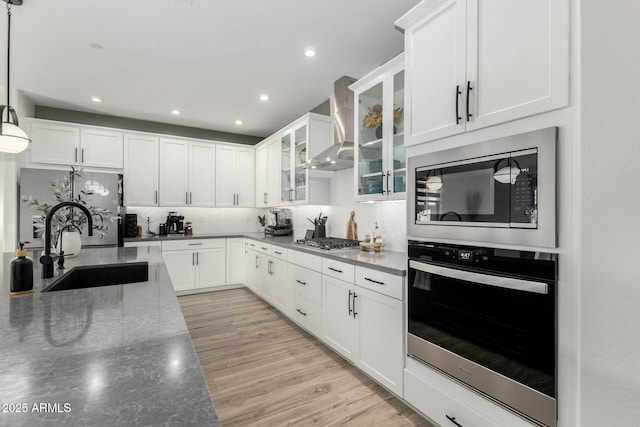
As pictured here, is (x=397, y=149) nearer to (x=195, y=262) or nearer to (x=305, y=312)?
(x=305, y=312)

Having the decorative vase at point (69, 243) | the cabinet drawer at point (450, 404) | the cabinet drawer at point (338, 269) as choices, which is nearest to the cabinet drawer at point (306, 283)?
the cabinet drawer at point (338, 269)

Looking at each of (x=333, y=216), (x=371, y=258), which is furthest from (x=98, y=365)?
(x=333, y=216)

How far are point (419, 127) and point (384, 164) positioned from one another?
27.7 inches

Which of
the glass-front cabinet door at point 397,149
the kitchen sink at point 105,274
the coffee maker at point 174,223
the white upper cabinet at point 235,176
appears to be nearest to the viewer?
the kitchen sink at point 105,274

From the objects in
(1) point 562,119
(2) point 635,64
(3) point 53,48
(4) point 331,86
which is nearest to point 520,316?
(1) point 562,119

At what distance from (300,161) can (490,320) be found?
3.14 metres

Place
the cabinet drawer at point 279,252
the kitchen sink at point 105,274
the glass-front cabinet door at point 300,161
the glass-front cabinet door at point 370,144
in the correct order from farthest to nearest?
the glass-front cabinet door at point 300,161 < the cabinet drawer at point 279,252 < the glass-front cabinet door at point 370,144 < the kitchen sink at point 105,274

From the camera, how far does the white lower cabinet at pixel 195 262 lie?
14.9 feet

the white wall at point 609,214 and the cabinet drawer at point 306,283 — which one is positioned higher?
the white wall at point 609,214

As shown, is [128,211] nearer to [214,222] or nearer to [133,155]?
[133,155]

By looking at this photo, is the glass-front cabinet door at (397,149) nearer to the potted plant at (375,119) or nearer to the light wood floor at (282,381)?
the potted plant at (375,119)

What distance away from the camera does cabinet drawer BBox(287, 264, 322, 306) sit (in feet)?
9.64

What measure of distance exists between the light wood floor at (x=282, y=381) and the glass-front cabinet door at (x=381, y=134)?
1.52m

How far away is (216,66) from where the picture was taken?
3076 millimetres
